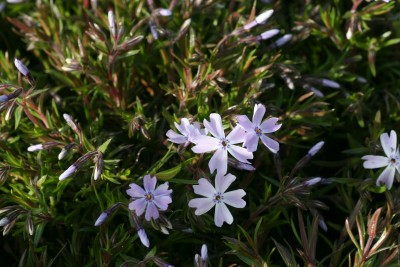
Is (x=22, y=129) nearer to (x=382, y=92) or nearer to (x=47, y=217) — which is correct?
(x=47, y=217)

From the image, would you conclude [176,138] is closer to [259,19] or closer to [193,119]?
[193,119]

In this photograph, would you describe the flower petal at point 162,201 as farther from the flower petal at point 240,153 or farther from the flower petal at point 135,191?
the flower petal at point 240,153

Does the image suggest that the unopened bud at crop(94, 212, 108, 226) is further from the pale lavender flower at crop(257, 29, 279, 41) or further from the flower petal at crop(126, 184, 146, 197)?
the pale lavender flower at crop(257, 29, 279, 41)

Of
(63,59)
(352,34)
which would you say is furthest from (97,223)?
(352,34)

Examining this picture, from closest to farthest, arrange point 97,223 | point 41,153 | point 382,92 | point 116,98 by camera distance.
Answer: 1. point 97,223
2. point 41,153
3. point 116,98
4. point 382,92

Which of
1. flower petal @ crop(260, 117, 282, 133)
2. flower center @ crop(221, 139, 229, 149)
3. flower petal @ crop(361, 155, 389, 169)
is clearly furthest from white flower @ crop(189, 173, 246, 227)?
flower petal @ crop(361, 155, 389, 169)

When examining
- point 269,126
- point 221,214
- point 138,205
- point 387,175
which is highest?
point 269,126

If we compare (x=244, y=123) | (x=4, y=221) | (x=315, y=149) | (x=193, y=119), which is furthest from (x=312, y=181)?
(x=4, y=221)
